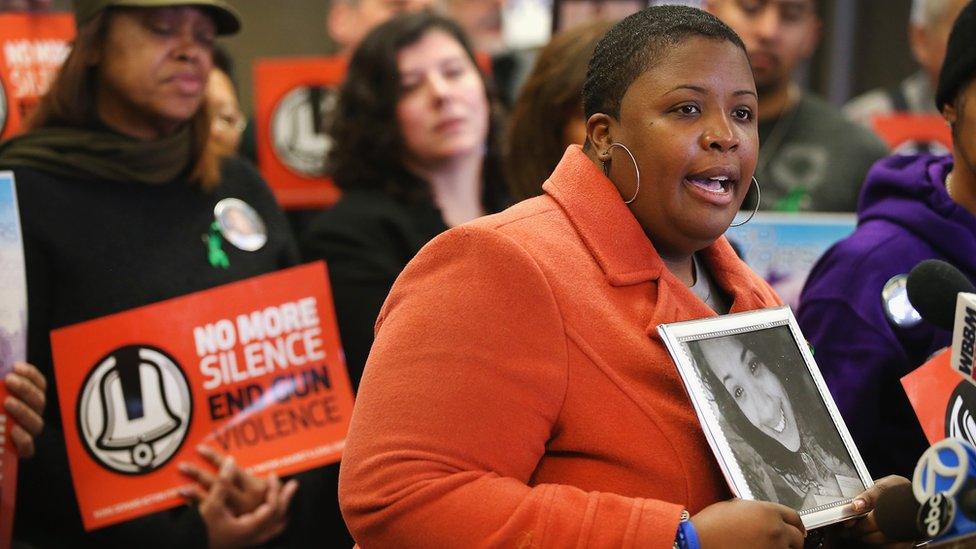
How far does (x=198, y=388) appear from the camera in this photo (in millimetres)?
2828

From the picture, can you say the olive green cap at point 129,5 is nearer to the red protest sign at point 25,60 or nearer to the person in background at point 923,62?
the red protest sign at point 25,60

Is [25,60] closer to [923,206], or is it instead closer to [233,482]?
[233,482]

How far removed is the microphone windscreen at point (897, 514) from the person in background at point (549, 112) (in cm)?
130

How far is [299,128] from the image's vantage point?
14.4 ft

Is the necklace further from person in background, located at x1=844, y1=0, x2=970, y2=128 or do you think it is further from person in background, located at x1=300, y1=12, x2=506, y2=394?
person in background, located at x1=300, y1=12, x2=506, y2=394

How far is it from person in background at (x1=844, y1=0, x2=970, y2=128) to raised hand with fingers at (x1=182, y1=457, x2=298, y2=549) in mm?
2005

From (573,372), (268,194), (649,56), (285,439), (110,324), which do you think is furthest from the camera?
(268,194)

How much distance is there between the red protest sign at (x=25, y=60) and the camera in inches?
127

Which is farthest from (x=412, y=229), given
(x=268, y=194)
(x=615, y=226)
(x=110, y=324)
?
(x=615, y=226)

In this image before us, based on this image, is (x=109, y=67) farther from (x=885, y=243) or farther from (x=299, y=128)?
(x=885, y=243)

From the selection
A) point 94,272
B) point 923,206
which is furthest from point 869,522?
point 94,272

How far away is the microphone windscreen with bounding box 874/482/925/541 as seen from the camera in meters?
1.74

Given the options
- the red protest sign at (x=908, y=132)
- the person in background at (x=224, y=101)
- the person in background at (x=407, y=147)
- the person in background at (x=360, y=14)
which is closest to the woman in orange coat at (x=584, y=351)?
the person in background at (x=407, y=147)

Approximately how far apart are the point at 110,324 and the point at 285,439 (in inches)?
18.5
